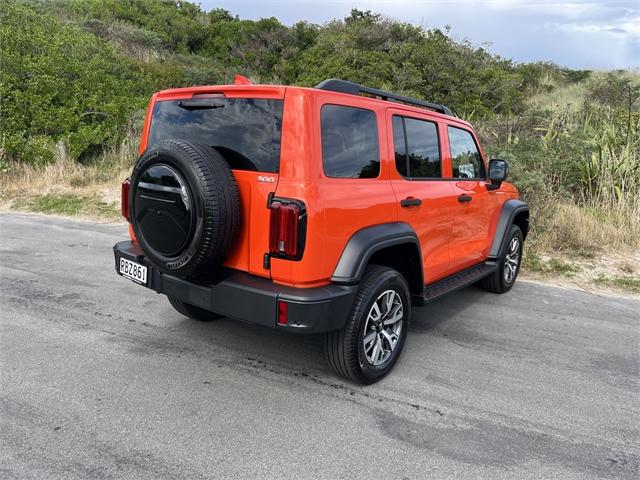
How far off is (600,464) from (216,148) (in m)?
2.79

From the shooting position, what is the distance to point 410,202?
11.3ft

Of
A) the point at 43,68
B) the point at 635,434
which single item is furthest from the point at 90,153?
the point at 635,434

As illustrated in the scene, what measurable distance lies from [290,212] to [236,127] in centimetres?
72

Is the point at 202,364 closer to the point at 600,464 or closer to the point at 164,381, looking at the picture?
the point at 164,381

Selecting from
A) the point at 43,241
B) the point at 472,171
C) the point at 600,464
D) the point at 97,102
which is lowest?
the point at 600,464

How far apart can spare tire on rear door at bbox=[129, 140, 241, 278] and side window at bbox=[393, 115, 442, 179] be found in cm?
128

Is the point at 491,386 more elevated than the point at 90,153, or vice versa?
the point at 90,153

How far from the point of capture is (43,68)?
12.2m

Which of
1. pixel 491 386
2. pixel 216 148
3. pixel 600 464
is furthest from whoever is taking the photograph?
pixel 491 386

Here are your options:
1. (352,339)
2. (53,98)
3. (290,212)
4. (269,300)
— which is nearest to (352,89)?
(290,212)

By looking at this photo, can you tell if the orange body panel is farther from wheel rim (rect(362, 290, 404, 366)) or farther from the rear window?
wheel rim (rect(362, 290, 404, 366))

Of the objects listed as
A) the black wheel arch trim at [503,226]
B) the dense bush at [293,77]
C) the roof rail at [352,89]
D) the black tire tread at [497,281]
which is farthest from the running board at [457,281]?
the dense bush at [293,77]

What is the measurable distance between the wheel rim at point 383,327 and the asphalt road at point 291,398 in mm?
203

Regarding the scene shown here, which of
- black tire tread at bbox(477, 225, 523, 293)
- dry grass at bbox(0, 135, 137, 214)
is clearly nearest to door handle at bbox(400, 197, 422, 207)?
black tire tread at bbox(477, 225, 523, 293)
